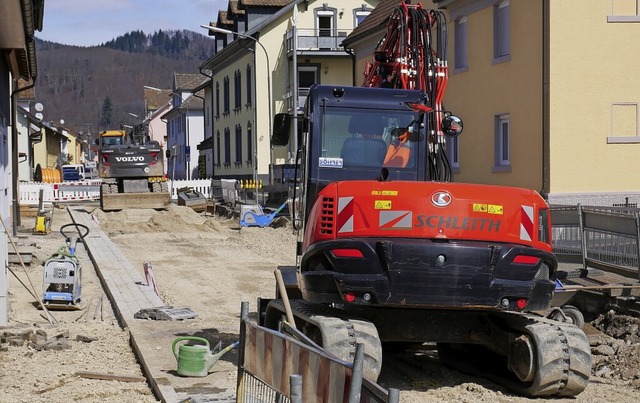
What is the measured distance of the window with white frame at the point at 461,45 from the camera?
27.4 metres

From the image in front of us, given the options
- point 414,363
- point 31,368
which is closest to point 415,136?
point 414,363

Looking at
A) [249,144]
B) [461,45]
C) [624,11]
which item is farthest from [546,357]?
[249,144]

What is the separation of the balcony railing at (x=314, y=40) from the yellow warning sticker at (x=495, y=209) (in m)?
→ 42.1

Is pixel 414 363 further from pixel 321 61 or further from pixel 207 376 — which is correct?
pixel 321 61

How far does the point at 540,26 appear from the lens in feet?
74.6

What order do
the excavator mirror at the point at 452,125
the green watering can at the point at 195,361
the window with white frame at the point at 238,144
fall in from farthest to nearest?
the window with white frame at the point at 238,144 < the excavator mirror at the point at 452,125 < the green watering can at the point at 195,361

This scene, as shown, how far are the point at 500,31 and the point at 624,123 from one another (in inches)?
168

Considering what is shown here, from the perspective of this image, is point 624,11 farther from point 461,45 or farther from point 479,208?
point 479,208

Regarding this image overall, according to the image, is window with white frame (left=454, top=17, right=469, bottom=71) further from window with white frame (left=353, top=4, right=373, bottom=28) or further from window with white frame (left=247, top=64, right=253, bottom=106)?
window with white frame (left=247, top=64, right=253, bottom=106)

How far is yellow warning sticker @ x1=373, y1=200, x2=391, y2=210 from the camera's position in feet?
Answer: 28.2

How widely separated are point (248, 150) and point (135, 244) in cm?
2662

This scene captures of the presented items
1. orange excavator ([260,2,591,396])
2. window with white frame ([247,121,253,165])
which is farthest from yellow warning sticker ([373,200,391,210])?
window with white frame ([247,121,253,165])

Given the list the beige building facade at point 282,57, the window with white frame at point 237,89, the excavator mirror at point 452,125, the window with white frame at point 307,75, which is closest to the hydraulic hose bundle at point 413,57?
the excavator mirror at point 452,125

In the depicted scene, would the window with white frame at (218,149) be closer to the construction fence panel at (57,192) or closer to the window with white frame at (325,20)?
the construction fence panel at (57,192)
